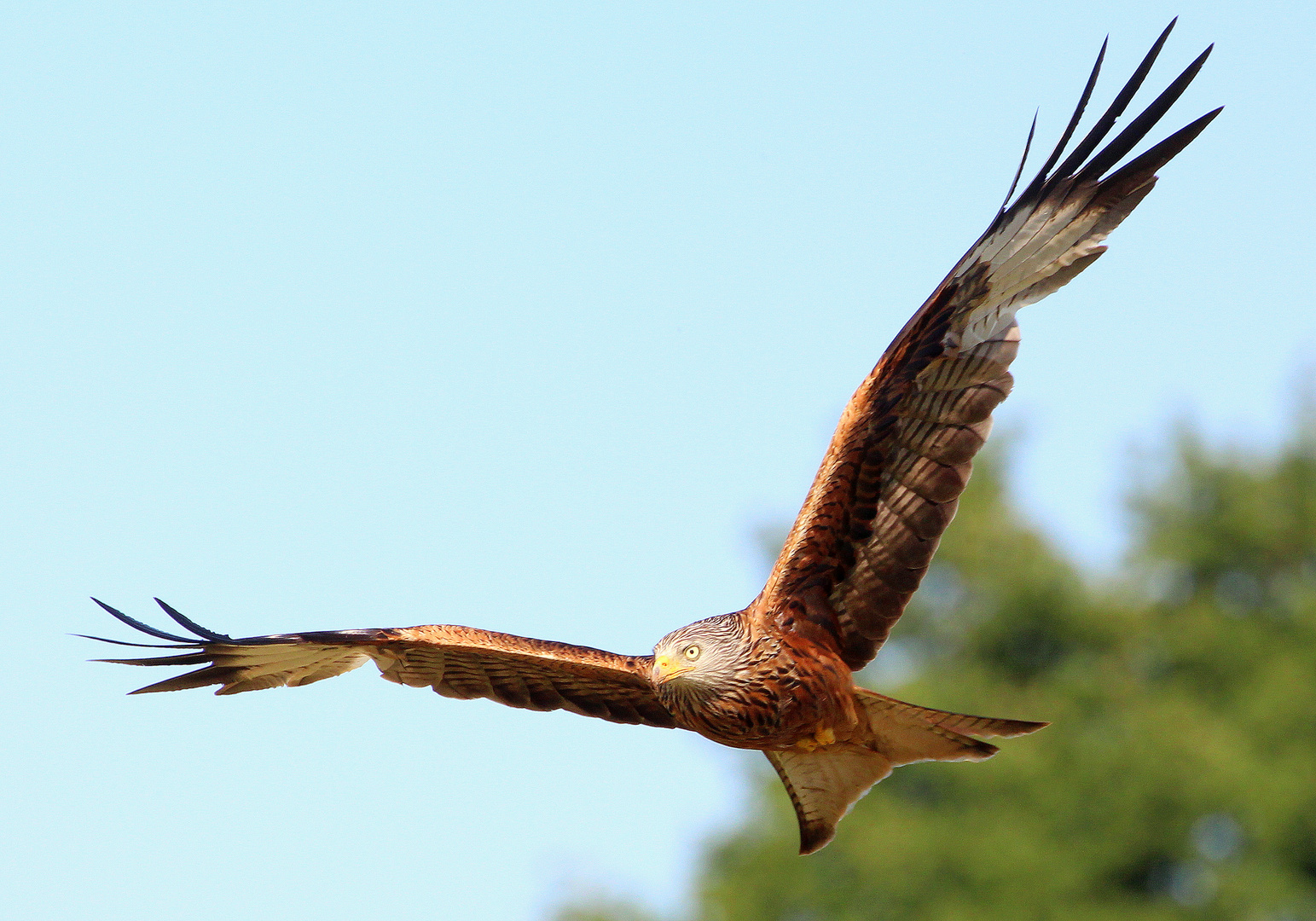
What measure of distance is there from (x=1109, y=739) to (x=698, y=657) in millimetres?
20743

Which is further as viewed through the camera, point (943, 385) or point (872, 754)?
point (872, 754)

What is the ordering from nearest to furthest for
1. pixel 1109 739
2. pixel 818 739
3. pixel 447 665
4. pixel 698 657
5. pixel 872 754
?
A: pixel 698 657 → pixel 818 739 → pixel 872 754 → pixel 447 665 → pixel 1109 739

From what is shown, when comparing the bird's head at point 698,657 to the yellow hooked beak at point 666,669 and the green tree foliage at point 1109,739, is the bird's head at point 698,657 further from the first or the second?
the green tree foliage at point 1109,739

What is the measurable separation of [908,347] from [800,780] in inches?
78.0

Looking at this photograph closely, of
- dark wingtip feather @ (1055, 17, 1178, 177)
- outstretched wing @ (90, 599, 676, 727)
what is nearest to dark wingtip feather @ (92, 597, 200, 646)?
outstretched wing @ (90, 599, 676, 727)

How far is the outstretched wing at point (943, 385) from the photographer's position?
269 inches

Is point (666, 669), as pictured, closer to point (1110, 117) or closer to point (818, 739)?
point (818, 739)

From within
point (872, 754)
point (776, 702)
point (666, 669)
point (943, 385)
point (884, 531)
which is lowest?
point (872, 754)

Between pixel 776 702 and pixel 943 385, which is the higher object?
pixel 943 385

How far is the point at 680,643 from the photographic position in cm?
672

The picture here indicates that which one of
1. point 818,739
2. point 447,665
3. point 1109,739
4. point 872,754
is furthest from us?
point 1109,739

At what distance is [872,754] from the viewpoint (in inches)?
282

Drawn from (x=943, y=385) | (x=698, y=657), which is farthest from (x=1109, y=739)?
(x=698, y=657)

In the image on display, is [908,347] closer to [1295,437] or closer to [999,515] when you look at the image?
[999,515]
